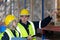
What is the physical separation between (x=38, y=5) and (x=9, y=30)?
4.00 meters

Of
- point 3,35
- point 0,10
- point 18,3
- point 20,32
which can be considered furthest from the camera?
point 0,10

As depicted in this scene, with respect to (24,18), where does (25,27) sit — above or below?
below

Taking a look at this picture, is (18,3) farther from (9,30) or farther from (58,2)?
(9,30)

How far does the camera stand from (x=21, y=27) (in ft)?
12.1

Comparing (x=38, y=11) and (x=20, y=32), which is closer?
(x=20, y=32)

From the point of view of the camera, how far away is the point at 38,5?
24.0 feet

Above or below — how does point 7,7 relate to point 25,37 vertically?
above

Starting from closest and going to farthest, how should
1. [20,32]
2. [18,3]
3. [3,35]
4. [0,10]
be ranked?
[3,35], [20,32], [18,3], [0,10]

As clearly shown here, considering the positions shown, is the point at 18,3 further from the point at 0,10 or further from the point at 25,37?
the point at 25,37

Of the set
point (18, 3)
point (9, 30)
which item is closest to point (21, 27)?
point (9, 30)

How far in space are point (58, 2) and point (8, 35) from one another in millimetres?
4124

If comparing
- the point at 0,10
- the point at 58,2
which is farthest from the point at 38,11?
the point at 0,10

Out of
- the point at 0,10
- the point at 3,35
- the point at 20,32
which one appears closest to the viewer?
the point at 3,35

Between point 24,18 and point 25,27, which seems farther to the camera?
point 25,27
